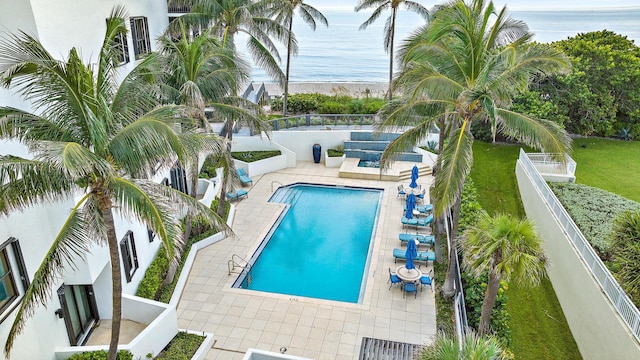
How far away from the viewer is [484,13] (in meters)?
11.1

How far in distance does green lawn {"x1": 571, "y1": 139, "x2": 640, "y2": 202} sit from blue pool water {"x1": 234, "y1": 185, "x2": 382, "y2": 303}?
1142 centimetres

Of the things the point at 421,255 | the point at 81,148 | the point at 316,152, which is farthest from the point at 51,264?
the point at 316,152

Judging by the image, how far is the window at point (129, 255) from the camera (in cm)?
1216

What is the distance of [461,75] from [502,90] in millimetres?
1303

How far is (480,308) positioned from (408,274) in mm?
2567

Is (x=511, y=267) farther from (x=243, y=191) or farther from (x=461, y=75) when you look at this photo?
(x=243, y=191)

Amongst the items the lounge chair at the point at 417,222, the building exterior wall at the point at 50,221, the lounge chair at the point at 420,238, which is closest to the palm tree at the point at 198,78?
the building exterior wall at the point at 50,221

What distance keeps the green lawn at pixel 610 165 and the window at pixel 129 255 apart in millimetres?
20988

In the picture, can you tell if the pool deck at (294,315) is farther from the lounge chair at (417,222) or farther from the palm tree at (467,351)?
the palm tree at (467,351)

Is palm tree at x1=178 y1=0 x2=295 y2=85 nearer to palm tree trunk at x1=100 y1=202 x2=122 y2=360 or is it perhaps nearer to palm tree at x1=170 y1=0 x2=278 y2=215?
palm tree at x1=170 y1=0 x2=278 y2=215

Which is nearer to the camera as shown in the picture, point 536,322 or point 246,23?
point 536,322

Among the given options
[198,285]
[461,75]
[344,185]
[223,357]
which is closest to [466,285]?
[461,75]

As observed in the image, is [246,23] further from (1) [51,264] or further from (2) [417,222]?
(1) [51,264]

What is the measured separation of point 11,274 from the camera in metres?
8.19
